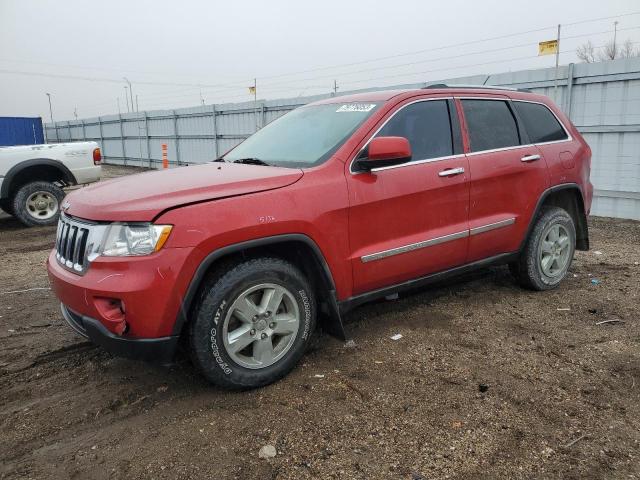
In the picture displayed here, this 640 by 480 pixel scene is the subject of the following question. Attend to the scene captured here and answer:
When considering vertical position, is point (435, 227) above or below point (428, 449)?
above

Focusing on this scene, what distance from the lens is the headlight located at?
8.61 feet

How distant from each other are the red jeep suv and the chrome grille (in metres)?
0.01

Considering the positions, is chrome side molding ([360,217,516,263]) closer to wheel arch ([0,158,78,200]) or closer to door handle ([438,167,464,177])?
door handle ([438,167,464,177])

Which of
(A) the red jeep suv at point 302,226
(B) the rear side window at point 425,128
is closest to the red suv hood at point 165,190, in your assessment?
(A) the red jeep suv at point 302,226

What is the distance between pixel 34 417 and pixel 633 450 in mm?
3151

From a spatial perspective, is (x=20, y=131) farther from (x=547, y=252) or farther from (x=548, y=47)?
(x=547, y=252)

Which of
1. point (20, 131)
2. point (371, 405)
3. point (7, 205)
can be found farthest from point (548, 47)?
point (20, 131)

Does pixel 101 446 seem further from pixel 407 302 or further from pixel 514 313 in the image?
pixel 514 313

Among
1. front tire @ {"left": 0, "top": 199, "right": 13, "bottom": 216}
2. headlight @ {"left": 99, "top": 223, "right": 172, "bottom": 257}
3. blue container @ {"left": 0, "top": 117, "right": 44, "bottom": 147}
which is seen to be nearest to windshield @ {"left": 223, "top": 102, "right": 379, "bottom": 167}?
headlight @ {"left": 99, "top": 223, "right": 172, "bottom": 257}

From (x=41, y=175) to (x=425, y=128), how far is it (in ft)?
25.0

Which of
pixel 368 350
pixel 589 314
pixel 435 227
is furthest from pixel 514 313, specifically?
pixel 368 350

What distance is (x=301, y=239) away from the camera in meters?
3.02

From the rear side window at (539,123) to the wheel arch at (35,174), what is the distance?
757 centimetres

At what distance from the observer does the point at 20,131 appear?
71.9ft
